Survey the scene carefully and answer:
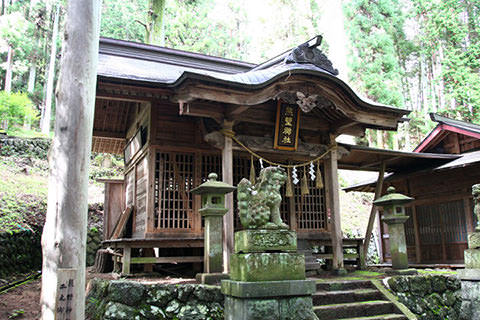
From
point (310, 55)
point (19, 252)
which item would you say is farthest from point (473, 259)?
point (19, 252)

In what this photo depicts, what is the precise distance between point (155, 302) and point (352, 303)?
12.4ft

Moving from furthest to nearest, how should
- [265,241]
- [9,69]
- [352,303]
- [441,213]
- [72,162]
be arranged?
[9,69] → [441,213] → [352,303] → [265,241] → [72,162]

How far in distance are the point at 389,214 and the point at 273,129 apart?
3744 millimetres

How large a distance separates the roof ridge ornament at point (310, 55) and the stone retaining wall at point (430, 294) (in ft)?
17.6

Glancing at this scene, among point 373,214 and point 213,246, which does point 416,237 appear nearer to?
point 373,214

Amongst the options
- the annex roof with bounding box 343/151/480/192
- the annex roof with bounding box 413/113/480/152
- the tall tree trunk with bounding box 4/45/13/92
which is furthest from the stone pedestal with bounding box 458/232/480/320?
the tall tree trunk with bounding box 4/45/13/92

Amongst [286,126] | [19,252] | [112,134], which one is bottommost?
[19,252]

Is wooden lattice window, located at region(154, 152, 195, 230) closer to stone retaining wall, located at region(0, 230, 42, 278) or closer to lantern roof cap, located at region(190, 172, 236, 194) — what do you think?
lantern roof cap, located at region(190, 172, 236, 194)

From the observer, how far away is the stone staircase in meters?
7.20

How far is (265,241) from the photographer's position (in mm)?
6051

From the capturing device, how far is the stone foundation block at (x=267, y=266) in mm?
5871

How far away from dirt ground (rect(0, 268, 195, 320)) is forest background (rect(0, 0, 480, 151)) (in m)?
14.0

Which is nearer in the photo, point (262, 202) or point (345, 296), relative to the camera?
point (262, 202)

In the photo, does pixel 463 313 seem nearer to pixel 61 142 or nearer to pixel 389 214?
pixel 389 214
